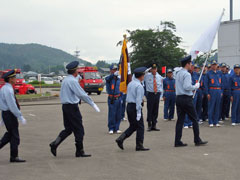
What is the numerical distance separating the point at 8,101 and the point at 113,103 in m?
4.27

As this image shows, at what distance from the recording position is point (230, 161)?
6.86m

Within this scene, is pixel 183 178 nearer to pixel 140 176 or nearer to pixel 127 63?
pixel 140 176

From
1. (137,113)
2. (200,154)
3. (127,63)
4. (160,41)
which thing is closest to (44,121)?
(127,63)

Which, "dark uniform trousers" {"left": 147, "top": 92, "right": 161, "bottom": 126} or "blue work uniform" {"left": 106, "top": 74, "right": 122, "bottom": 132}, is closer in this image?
"blue work uniform" {"left": 106, "top": 74, "right": 122, "bottom": 132}

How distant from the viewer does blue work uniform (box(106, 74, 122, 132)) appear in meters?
10.6

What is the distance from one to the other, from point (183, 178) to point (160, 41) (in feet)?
163

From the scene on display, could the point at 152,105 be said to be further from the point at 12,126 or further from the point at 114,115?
the point at 12,126

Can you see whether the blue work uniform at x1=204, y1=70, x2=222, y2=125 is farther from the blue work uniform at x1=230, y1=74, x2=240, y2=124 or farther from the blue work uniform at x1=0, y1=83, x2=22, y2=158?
the blue work uniform at x1=0, y1=83, x2=22, y2=158

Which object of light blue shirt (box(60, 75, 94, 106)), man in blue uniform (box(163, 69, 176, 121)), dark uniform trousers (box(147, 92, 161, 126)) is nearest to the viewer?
light blue shirt (box(60, 75, 94, 106))

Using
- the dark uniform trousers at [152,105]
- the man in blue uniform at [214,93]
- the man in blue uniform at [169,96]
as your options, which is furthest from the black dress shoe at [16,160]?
the man in blue uniform at [169,96]

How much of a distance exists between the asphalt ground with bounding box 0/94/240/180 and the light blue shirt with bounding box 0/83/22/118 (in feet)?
3.33

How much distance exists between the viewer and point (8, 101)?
6.89 metres

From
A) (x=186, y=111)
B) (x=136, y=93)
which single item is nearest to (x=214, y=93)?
(x=186, y=111)

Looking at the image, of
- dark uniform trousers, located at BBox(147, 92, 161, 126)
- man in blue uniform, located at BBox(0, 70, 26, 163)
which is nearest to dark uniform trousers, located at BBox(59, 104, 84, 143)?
man in blue uniform, located at BBox(0, 70, 26, 163)
